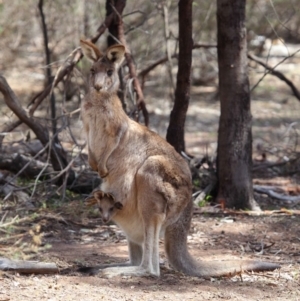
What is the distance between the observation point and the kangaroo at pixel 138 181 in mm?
5176

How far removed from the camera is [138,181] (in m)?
5.23

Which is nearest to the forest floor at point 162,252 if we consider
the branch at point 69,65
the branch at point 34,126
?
the branch at point 34,126

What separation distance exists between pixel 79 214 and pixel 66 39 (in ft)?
22.5

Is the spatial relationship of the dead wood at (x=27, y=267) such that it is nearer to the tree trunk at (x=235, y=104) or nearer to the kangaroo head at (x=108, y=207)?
the kangaroo head at (x=108, y=207)

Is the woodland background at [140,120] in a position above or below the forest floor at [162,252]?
above

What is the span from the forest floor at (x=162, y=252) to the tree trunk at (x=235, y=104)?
0.99 ft

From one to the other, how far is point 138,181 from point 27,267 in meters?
0.95

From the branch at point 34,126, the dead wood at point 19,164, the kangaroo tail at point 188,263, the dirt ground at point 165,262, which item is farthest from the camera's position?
the dead wood at point 19,164

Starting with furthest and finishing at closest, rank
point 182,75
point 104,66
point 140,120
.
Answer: point 140,120 → point 182,75 → point 104,66

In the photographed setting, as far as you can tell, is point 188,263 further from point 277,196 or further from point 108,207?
point 277,196

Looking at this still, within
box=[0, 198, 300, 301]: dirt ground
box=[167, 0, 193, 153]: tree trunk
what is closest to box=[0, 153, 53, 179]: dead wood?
box=[0, 198, 300, 301]: dirt ground

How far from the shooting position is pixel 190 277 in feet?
17.3

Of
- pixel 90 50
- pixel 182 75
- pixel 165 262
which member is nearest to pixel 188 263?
pixel 165 262

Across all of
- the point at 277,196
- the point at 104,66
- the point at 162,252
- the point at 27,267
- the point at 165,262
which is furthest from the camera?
the point at 277,196
